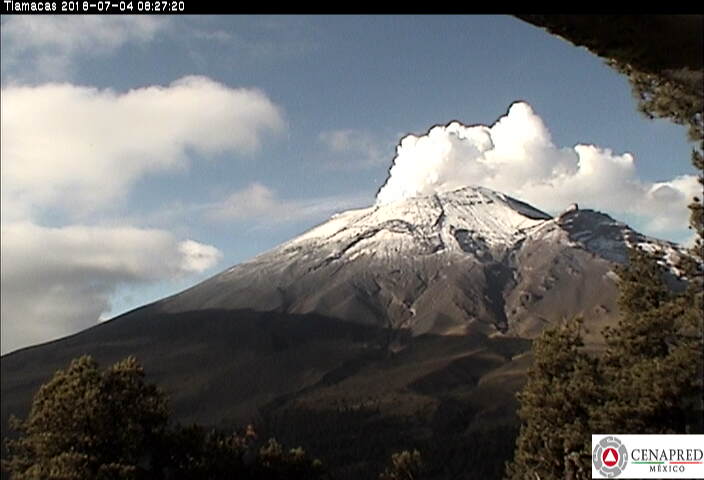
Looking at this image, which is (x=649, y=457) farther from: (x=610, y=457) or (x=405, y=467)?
(x=405, y=467)

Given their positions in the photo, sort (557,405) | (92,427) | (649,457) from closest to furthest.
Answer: (649,457) < (92,427) < (557,405)

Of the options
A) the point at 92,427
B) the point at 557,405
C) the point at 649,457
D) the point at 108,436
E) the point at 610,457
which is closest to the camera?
the point at 649,457

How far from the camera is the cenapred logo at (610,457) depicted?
15.8 metres

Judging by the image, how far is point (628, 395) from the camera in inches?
977

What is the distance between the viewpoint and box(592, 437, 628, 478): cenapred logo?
15.8 meters

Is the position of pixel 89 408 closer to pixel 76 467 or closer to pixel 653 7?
pixel 76 467

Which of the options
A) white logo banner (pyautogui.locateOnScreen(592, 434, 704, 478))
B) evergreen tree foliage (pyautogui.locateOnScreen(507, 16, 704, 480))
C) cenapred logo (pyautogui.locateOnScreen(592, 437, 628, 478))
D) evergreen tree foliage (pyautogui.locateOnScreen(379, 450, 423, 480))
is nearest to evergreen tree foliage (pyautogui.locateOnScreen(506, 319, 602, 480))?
evergreen tree foliage (pyautogui.locateOnScreen(507, 16, 704, 480))

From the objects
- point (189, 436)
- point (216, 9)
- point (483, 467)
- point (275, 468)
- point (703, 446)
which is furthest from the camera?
point (483, 467)

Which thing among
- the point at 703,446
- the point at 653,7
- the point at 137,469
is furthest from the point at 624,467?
the point at 137,469

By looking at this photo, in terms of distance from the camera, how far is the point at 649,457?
51.2 ft

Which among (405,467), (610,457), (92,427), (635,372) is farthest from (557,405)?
(405,467)

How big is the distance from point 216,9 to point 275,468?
2569cm

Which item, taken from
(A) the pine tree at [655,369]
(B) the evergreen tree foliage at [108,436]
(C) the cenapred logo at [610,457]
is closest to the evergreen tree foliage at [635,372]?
(A) the pine tree at [655,369]

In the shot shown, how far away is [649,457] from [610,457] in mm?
947
